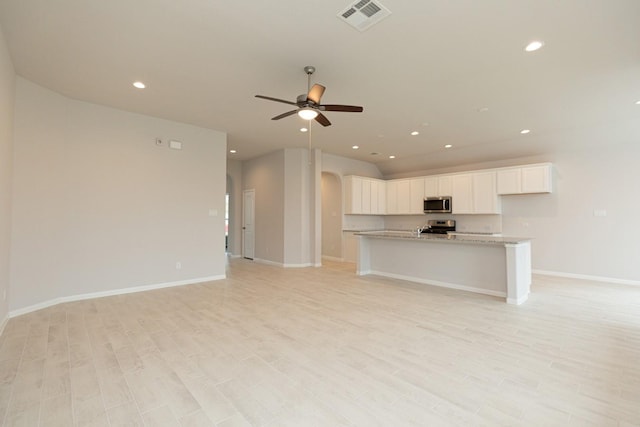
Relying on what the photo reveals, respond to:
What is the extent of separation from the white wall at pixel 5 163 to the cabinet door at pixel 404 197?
326 inches

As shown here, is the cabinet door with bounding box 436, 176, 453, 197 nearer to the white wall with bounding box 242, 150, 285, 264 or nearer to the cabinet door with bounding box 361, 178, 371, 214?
the cabinet door with bounding box 361, 178, 371, 214

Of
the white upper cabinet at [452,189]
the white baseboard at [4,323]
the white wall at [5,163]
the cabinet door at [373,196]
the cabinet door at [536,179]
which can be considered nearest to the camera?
the white wall at [5,163]

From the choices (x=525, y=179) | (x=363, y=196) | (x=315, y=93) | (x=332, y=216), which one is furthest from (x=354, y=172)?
(x=315, y=93)

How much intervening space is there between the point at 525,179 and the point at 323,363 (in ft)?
21.2

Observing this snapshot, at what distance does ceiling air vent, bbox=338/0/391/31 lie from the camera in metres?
2.40

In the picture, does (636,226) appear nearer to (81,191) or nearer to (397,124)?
(397,124)

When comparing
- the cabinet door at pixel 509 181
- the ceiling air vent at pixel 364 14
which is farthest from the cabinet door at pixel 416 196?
the ceiling air vent at pixel 364 14

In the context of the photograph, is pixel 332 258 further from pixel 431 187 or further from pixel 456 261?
pixel 456 261

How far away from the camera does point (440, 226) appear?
27.1ft

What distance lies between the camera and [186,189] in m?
5.45

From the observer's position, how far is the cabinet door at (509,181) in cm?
666

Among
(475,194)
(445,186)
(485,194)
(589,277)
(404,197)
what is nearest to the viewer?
(589,277)

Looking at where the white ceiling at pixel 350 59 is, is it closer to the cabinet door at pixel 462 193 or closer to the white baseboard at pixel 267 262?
the cabinet door at pixel 462 193

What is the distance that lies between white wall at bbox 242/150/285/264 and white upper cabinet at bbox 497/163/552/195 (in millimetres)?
5360
